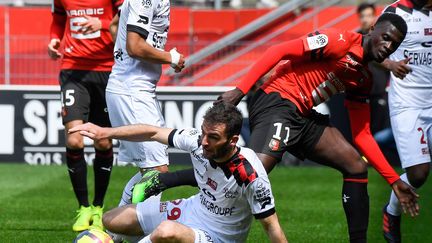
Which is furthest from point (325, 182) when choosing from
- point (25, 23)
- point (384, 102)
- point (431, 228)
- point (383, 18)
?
point (25, 23)

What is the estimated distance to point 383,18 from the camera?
26.1 ft

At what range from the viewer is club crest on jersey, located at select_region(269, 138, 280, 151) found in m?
7.73

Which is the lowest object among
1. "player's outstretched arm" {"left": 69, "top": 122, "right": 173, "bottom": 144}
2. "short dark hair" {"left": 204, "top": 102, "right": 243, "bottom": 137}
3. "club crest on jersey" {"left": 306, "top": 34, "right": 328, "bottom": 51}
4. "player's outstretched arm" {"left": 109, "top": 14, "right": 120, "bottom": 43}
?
"player's outstretched arm" {"left": 69, "top": 122, "right": 173, "bottom": 144}

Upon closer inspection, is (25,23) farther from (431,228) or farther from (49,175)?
(431,228)

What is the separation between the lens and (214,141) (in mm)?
6578

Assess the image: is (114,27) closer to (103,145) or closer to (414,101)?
(103,145)

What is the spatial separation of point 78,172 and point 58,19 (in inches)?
65.4

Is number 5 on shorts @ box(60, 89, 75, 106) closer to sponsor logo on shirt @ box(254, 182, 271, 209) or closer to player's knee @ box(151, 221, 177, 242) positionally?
player's knee @ box(151, 221, 177, 242)

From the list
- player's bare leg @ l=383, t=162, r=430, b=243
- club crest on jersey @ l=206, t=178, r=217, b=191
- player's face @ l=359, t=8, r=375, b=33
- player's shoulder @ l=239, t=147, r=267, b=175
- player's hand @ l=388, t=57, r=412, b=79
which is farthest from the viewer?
player's face @ l=359, t=8, r=375, b=33

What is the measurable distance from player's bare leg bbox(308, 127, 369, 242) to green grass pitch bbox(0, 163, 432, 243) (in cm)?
140

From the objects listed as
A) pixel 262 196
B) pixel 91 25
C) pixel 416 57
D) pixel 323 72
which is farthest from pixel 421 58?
pixel 262 196

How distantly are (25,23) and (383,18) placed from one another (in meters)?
13.5

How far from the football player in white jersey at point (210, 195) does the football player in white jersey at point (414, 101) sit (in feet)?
8.57

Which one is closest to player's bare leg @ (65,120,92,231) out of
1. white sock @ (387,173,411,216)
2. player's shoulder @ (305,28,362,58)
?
white sock @ (387,173,411,216)
